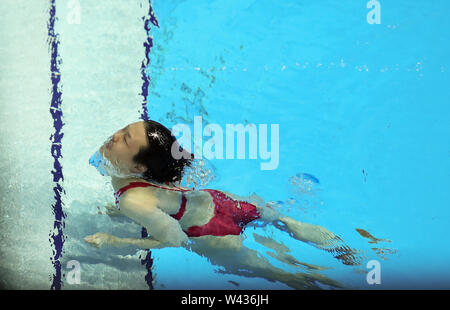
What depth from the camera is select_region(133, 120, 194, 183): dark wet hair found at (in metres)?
1.18

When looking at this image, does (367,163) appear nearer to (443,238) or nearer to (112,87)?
(443,238)

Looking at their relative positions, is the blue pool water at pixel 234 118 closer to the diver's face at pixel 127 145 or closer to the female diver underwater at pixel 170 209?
the female diver underwater at pixel 170 209

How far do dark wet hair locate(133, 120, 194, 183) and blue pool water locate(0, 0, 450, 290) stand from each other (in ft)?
2.03

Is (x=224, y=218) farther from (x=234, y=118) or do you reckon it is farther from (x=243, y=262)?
(x=234, y=118)

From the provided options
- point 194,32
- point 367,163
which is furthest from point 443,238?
point 194,32

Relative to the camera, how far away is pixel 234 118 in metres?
1.94

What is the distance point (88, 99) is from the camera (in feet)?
6.34

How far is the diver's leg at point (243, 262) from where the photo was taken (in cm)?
150

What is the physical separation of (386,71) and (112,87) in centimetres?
126

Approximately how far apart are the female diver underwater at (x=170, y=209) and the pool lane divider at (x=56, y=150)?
1.48 ft

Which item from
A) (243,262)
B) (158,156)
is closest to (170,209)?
(158,156)

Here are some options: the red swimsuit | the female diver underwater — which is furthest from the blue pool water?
the red swimsuit

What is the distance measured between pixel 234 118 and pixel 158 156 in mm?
803

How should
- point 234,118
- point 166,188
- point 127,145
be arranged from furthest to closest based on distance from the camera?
point 234,118 → point 166,188 → point 127,145
